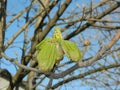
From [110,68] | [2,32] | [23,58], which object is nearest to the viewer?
[2,32]

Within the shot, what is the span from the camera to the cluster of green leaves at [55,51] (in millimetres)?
1199

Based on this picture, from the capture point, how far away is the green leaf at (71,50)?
1.20m

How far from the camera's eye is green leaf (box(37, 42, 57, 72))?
1.20 metres

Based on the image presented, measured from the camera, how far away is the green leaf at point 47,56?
120 centimetres

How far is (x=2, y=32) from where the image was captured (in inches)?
196

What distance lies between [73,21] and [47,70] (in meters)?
4.44

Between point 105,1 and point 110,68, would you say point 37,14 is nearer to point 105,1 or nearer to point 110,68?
point 105,1

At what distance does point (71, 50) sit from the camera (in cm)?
122

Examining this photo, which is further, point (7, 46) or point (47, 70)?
point (7, 46)

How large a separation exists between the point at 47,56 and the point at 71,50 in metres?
0.09

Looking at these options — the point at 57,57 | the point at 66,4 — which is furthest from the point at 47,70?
the point at 66,4

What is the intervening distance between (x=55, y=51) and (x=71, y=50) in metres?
0.06

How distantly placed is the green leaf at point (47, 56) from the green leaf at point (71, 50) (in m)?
0.04

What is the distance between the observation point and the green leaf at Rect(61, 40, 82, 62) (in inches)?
47.2
